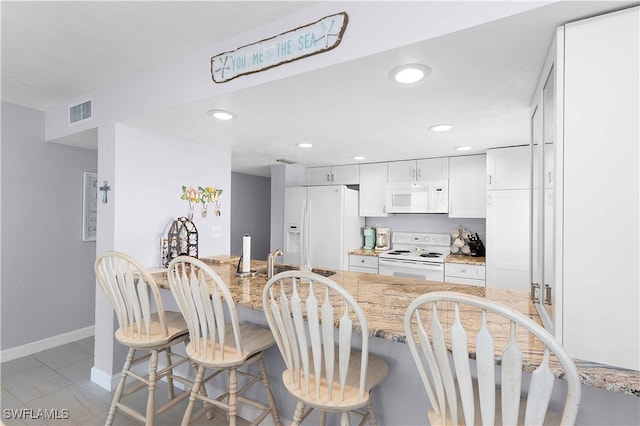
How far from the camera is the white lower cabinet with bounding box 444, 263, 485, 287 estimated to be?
3418 mm

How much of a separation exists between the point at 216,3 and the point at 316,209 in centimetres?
294

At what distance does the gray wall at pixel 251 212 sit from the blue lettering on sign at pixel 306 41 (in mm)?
3979

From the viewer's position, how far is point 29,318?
2977 mm

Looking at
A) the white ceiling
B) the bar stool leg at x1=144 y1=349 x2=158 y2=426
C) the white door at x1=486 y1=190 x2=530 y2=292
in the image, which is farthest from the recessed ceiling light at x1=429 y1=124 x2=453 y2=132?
the bar stool leg at x1=144 y1=349 x2=158 y2=426

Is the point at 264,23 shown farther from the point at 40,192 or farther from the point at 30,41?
the point at 40,192

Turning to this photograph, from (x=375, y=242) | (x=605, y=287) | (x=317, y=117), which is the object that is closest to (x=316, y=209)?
(x=375, y=242)

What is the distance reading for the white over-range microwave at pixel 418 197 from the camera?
3.83 meters

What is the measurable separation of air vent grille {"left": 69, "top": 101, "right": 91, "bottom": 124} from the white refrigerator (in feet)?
7.81

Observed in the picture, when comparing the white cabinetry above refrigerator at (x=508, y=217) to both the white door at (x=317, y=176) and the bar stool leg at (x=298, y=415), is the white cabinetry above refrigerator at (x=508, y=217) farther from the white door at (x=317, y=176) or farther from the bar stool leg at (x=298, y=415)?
the bar stool leg at (x=298, y=415)

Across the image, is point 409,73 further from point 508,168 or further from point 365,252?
point 365,252

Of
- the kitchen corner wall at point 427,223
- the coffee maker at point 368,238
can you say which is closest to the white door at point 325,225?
the coffee maker at point 368,238

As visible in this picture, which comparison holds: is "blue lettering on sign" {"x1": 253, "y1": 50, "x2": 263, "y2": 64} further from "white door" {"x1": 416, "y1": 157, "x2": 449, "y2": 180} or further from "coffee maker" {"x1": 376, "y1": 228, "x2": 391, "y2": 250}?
"coffee maker" {"x1": 376, "y1": 228, "x2": 391, "y2": 250}

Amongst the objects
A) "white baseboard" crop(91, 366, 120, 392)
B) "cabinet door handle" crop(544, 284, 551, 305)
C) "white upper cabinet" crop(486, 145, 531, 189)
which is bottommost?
"white baseboard" crop(91, 366, 120, 392)

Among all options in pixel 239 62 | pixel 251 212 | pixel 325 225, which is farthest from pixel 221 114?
pixel 251 212
